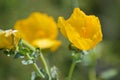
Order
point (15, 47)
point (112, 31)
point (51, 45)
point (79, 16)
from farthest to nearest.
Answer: point (112, 31), point (51, 45), point (79, 16), point (15, 47)

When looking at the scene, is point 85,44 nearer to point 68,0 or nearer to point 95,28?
point 95,28

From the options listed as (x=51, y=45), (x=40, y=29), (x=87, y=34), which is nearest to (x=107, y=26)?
(x=40, y=29)

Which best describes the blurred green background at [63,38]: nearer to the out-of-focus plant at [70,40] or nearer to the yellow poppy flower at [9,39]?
the out-of-focus plant at [70,40]

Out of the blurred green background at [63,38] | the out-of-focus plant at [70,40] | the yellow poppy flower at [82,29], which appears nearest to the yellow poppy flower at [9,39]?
the out-of-focus plant at [70,40]

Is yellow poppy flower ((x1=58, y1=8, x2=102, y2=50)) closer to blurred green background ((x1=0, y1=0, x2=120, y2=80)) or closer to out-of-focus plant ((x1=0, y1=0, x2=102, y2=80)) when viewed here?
out-of-focus plant ((x1=0, y1=0, x2=102, y2=80))

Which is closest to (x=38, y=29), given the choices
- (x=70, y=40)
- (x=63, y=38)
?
(x=63, y=38)

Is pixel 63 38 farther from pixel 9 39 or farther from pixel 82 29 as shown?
pixel 9 39

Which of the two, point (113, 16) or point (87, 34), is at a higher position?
point (87, 34)
